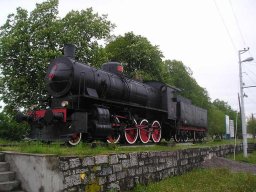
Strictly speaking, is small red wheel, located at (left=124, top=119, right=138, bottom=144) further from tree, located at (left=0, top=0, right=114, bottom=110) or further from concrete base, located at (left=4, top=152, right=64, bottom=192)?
tree, located at (left=0, top=0, right=114, bottom=110)

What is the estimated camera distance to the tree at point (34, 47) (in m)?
22.3

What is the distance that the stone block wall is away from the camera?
714 centimetres

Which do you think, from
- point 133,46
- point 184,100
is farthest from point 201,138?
point 133,46

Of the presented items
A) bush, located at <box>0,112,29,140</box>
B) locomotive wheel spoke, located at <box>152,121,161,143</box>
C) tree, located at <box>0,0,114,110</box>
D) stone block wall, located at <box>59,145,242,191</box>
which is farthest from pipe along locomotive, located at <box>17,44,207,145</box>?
tree, located at <box>0,0,114,110</box>

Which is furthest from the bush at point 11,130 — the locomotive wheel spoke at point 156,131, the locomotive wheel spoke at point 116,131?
the locomotive wheel spoke at point 156,131

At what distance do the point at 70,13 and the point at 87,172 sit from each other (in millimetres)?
21018

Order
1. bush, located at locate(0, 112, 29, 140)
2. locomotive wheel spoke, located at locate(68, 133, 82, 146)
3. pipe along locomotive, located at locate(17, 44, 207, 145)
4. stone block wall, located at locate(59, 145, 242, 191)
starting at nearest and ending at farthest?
stone block wall, located at locate(59, 145, 242, 191), locomotive wheel spoke, located at locate(68, 133, 82, 146), pipe along locomotive, located at locate(17, 44, 207, 145), bush, located at locate(0, 112, 29, 140)

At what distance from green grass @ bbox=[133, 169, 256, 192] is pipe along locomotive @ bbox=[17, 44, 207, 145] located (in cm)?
238

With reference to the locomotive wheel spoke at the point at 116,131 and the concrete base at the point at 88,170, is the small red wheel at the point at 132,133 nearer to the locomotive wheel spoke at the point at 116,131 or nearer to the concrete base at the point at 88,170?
the locomotive wheel spoke at the point at 116,131

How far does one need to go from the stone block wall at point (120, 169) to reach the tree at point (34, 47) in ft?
39.6

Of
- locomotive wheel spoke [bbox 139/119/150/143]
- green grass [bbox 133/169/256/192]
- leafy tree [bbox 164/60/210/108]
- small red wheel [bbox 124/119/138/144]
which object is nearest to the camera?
green grass [bbox 133/169/256/192]

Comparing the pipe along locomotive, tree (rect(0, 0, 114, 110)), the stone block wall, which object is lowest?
the stone block wall

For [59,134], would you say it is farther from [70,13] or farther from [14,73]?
[70,13]

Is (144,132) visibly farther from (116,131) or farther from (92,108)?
(92,108)
